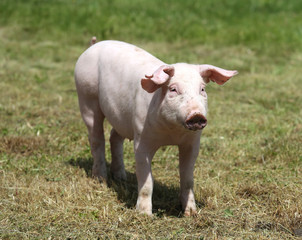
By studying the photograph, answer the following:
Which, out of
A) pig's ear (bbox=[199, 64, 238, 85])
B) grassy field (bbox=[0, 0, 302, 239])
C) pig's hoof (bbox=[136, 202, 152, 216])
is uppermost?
pig's ear (bbox=[199, 64, 238, 85])

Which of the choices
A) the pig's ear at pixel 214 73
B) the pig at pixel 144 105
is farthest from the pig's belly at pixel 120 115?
the pig's ear at pixel 214 73

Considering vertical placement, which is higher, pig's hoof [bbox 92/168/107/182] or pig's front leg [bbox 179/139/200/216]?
pig's front leg [bbox 179/139/200/216]

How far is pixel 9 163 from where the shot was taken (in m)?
4.92

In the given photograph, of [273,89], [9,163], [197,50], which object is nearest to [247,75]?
[273,89]

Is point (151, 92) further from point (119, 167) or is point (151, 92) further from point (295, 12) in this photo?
point (295, 12)

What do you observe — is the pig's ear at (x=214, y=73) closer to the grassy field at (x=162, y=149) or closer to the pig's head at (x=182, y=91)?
the pig's head at (x=182, y=91)

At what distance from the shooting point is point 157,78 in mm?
3525

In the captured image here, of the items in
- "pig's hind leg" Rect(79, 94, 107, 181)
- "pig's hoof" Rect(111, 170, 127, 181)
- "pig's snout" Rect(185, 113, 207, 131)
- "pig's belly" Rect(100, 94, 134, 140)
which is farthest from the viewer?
"pig's hoof" Rect(111, 170, 127, 181)

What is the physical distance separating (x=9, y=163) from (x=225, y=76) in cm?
241

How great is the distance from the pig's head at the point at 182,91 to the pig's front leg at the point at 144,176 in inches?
15.8

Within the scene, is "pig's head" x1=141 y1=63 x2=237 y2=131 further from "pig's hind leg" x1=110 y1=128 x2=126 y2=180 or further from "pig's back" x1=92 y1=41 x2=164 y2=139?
"pig's hind leg" x1=110 y1=128 x2=126 y2=180

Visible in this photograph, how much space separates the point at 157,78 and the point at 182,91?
0.20 meters

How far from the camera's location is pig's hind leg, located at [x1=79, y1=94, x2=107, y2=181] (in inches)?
188

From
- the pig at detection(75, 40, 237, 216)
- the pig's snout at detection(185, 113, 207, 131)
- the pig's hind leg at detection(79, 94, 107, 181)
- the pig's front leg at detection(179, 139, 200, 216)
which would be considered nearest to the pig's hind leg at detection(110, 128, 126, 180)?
the pig at detection(75, 40, 237, 216)
